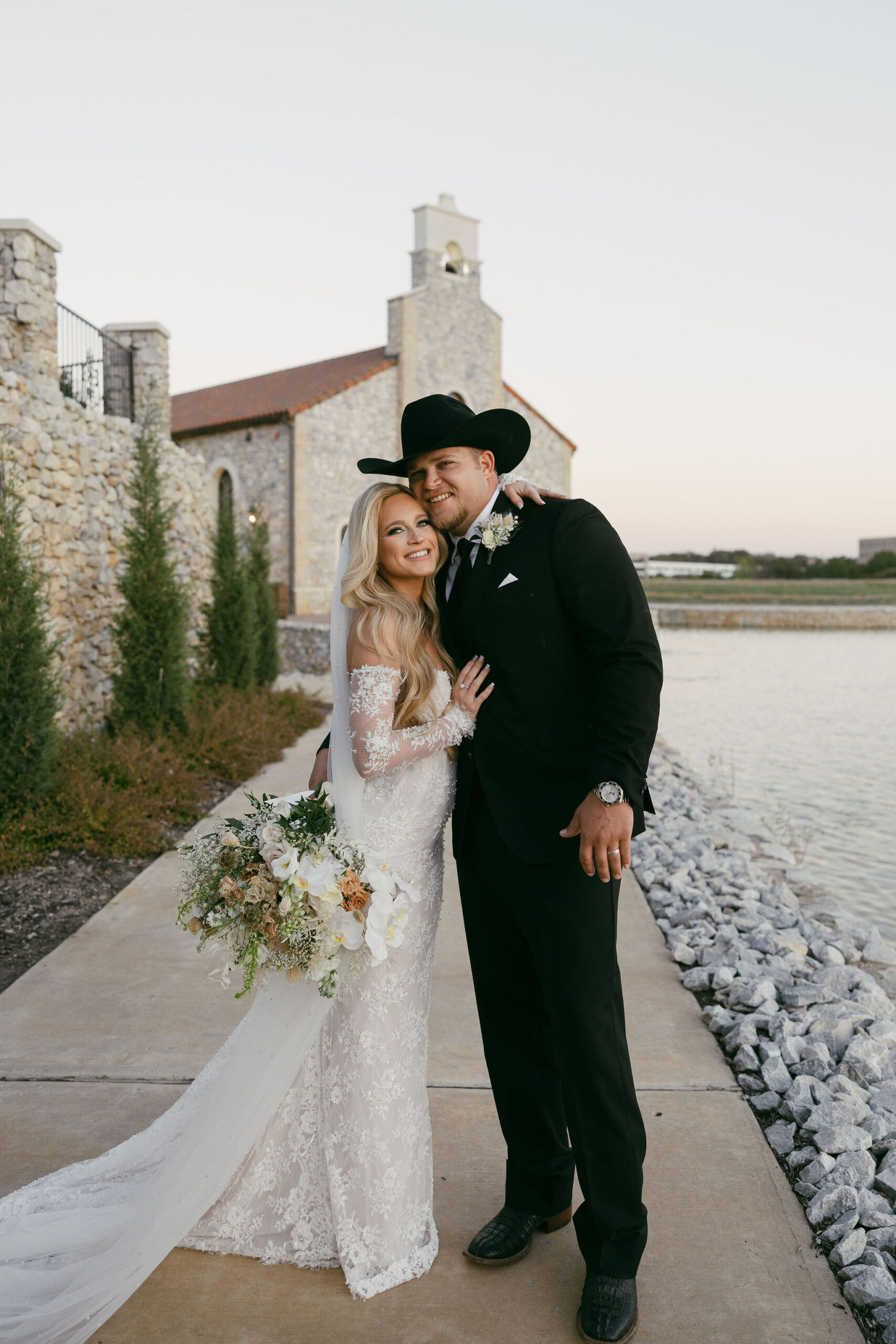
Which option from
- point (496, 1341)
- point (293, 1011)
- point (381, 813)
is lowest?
point (496, 1341)

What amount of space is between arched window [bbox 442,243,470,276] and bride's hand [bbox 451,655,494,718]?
30485 millimetres

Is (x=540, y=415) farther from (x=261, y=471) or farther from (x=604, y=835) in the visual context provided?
(x=604, y=835)

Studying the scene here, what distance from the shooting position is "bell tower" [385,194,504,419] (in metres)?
28.8

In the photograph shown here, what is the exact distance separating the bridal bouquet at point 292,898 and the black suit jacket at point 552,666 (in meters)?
0.34

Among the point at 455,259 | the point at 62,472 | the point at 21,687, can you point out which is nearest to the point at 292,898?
the point at 21,687

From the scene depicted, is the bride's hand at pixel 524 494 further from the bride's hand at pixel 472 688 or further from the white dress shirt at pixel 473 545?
the bride's hand at pixel 472 688

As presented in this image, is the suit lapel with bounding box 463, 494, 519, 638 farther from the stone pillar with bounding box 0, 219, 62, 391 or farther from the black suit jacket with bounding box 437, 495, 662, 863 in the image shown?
the stone pillar with bounding box 0, 219, 62, 391

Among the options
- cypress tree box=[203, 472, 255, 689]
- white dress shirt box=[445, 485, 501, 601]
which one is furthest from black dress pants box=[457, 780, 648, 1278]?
cypress tree box=[203, 472, 255, 689]

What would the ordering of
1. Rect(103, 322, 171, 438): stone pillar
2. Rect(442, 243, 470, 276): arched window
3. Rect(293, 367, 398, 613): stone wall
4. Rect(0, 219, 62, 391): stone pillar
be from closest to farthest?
Rect(0, 219, 62, 391): stone pillar < Rect(103, 322, 171, 438): stone pillar < Rect(293, 367, 398, 613): stone wall < Rect(442, 243, 470, 276): arched window

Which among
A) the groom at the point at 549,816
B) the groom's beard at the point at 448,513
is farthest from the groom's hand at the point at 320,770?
the groom's beard at the point at 448,513

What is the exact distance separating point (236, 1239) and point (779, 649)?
27.3 m

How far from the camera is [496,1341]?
219cm

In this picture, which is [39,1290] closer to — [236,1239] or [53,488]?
[236,1239]

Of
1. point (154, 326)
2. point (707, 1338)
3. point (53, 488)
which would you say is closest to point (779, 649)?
point (154, 326)
